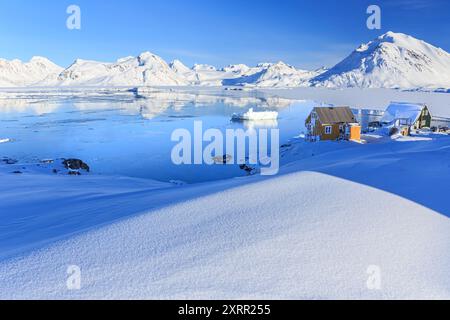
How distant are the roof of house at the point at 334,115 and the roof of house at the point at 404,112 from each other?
8.79 m

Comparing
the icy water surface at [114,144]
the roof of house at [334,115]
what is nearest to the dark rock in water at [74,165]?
the icy water surface at [114,144]

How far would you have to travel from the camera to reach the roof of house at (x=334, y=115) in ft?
103

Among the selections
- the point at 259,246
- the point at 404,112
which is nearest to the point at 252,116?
the point at 404,112

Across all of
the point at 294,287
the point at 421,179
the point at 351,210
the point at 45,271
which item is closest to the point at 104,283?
the point at 45,271

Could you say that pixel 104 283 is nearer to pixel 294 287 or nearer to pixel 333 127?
pixel 294 287

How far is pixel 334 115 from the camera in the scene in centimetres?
3180

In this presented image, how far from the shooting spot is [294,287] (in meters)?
3.37

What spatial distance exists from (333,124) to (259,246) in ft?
96.2

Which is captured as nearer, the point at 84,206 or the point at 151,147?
the point at 84,206

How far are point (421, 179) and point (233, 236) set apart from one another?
4242 millimetres

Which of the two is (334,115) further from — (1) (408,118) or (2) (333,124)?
(1) (408,118)

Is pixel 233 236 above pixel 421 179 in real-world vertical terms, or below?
below

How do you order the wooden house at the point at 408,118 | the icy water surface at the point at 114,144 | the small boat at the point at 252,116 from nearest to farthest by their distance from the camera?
1. the icy water surface at the point at 114,144
2. the wooden house at the point at 408,118
3. the small boat at the point at 252,116

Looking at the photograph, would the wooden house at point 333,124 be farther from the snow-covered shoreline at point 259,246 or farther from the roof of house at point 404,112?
the snow-covered shoreline at point 259,246
